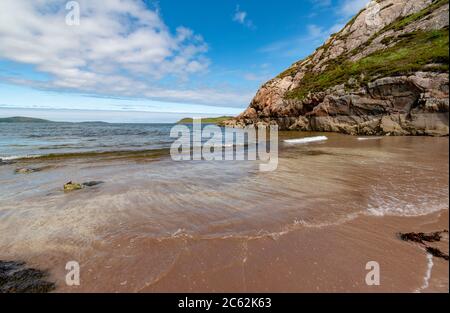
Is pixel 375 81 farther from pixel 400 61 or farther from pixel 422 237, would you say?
pixel 422 237

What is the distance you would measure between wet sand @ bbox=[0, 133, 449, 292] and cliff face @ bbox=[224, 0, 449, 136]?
5.28 m

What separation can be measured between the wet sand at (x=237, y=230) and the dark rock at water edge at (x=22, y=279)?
14 cm

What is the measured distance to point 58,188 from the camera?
8305 millimetres

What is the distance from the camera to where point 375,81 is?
25312 mm

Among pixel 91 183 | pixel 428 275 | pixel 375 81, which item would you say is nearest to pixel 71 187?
pixel 91 183

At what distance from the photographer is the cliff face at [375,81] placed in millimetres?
20812

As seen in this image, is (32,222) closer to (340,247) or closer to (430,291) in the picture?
(340,247)

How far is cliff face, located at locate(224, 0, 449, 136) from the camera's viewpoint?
2081 centimetres

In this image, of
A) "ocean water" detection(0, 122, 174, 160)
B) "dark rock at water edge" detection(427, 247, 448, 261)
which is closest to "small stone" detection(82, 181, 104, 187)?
"dark rock at water edge" detection(427, 247, 448, 261)

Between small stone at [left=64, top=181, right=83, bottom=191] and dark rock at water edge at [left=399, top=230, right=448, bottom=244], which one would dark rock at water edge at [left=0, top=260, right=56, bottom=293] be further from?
dark rock at water edge at [left=399, top=230, right=448, bottom=244]

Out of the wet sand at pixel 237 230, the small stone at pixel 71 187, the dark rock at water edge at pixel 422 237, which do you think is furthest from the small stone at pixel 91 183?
the dark rock at water edge at pixel 422 237
